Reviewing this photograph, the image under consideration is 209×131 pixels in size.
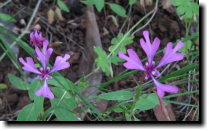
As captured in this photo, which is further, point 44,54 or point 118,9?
point 118,9

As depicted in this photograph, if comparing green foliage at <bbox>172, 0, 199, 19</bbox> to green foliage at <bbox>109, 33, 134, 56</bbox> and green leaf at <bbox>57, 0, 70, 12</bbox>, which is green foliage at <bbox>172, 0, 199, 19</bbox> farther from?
green leaf at <bbox>57, 0, 70, 12</bbox>

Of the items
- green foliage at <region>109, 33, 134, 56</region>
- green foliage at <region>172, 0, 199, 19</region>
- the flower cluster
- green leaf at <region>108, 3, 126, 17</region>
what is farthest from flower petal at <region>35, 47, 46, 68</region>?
green leaf at <region>108, 3, 126, 17</region>

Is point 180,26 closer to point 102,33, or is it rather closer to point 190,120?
point 102,33

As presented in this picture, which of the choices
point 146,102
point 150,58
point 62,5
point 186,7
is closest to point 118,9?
point 62,5

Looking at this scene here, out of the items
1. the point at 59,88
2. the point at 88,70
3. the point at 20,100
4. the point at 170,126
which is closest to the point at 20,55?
the point at 20,100

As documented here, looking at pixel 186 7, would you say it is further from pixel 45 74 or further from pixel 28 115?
pixel 28 115

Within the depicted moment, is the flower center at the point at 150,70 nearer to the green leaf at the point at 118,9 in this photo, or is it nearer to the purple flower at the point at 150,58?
the purple flower at the point at 150,58
